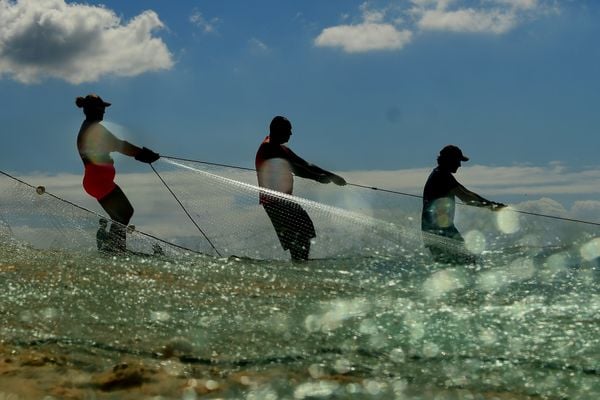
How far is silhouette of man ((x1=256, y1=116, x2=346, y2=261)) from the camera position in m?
10.4

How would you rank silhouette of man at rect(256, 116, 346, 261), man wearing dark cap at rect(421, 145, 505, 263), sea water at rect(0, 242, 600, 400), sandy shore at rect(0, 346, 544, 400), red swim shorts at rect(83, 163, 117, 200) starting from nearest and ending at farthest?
sandy shore at rect(0, 346, 544, 400), sea water at rect(0, 242, 600, 400), silhouette of man at rect(256, 116, 346, 261), red swim shorts at rect(83, 163, 117, 200), man wearing dark cap at rect(421, 145, 505, 263)

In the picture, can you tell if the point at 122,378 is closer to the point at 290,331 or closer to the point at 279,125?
the point at 290,331

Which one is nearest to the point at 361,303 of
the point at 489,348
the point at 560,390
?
the point at 489,348

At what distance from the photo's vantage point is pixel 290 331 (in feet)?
15.4

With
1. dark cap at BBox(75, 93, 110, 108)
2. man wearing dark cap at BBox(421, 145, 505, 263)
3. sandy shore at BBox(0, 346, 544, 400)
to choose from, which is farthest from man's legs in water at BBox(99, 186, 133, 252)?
sandy shore at BBox(0, 346, 544, 400)

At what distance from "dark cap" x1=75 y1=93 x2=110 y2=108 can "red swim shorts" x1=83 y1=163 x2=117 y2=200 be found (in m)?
0.92

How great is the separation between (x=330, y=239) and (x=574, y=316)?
457 centimetres

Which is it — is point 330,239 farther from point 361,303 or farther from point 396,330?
point 396,330

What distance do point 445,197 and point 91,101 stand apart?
569 cm

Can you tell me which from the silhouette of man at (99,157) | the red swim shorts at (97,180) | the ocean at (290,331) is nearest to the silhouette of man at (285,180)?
the ocean at (290,331)

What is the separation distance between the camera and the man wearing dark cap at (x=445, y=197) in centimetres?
1116

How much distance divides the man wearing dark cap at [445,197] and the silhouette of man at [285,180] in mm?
A: 1388

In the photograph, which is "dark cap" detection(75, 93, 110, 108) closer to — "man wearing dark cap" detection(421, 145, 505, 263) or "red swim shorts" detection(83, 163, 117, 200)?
"red swim shorts" detection(83, 163, 117, 200)

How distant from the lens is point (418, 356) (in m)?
4.13
